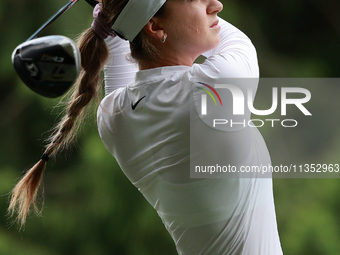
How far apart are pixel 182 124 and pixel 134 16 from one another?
0.57 feet

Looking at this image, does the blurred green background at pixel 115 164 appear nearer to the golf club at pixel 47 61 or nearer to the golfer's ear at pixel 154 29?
the golfer's ear at pixel 154 29

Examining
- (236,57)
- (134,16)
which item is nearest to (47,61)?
(134,16)

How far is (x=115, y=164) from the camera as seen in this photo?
213cm

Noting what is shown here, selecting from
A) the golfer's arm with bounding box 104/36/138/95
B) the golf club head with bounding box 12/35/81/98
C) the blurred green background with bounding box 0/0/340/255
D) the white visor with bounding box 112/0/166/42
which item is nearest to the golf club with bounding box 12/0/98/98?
the golf club head with bounding box 12/35/81/98

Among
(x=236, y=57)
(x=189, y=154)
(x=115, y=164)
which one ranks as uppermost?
(x=236, y=57)

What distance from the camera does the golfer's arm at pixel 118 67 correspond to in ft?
2.73

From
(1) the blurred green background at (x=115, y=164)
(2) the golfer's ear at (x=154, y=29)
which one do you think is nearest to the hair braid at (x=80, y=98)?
(2) the golfer's ear at (x=154, y=29)

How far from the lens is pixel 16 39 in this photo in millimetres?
2211

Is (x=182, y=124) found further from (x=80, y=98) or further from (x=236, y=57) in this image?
(x=80, y=98)

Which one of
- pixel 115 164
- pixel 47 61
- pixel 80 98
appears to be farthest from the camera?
pixel 115 164

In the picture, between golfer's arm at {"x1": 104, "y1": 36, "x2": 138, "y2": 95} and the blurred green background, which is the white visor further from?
the blurred green background

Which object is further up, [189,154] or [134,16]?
[134,16]

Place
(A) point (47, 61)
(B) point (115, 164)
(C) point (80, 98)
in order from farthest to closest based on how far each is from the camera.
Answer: (B) point (115, 164) < (C) point (80, 98) < (A) point (47, 61)

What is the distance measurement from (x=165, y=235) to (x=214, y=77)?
64.0 inches
